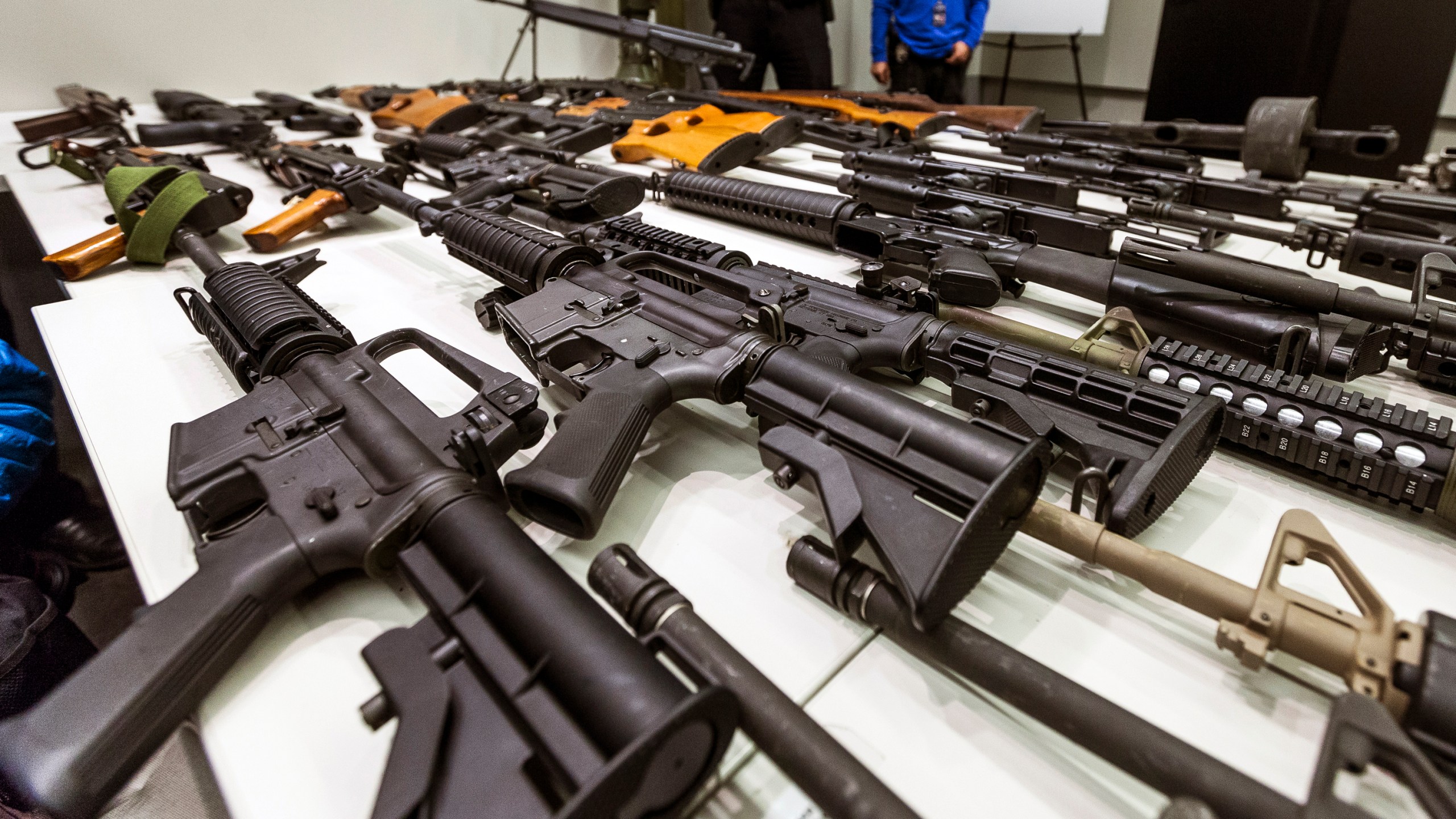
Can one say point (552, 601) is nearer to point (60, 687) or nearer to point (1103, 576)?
point (60, 687)

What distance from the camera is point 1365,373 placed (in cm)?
151

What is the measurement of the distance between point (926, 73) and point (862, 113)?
7.36 feet

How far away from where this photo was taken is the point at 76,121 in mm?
3854

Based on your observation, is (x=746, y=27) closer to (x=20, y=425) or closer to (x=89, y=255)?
(x=89, y=255)

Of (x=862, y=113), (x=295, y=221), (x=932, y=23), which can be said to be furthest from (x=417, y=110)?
(x=932, y=23)

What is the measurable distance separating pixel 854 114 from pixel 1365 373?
3.09 metres

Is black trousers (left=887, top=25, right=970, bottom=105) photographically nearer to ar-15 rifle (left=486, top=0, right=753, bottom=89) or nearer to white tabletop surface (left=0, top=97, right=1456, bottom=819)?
ar-15 rifle (left=486, top=0, right=753, bottom=89)

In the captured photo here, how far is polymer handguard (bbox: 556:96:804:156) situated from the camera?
3568 mm

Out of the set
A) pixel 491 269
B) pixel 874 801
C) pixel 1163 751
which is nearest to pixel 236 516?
pixel 491 269

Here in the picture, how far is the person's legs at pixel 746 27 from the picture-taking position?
5824 mm

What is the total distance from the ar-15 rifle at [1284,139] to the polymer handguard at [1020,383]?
208cm

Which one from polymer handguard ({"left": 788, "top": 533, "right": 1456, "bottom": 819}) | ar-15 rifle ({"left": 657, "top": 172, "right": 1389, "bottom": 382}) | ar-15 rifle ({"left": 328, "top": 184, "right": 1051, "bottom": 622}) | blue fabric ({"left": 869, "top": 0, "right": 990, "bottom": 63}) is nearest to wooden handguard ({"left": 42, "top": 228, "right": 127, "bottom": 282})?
ar-15 rifle ({"left": 328, "top": 184, "right": 1051, "bottom": 622})

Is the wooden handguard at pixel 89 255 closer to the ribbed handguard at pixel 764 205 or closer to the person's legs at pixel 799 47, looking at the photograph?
the ribbed handguard at pixel 764 205

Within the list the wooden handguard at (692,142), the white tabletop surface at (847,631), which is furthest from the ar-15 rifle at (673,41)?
the white tabletop surface at (847,631)
